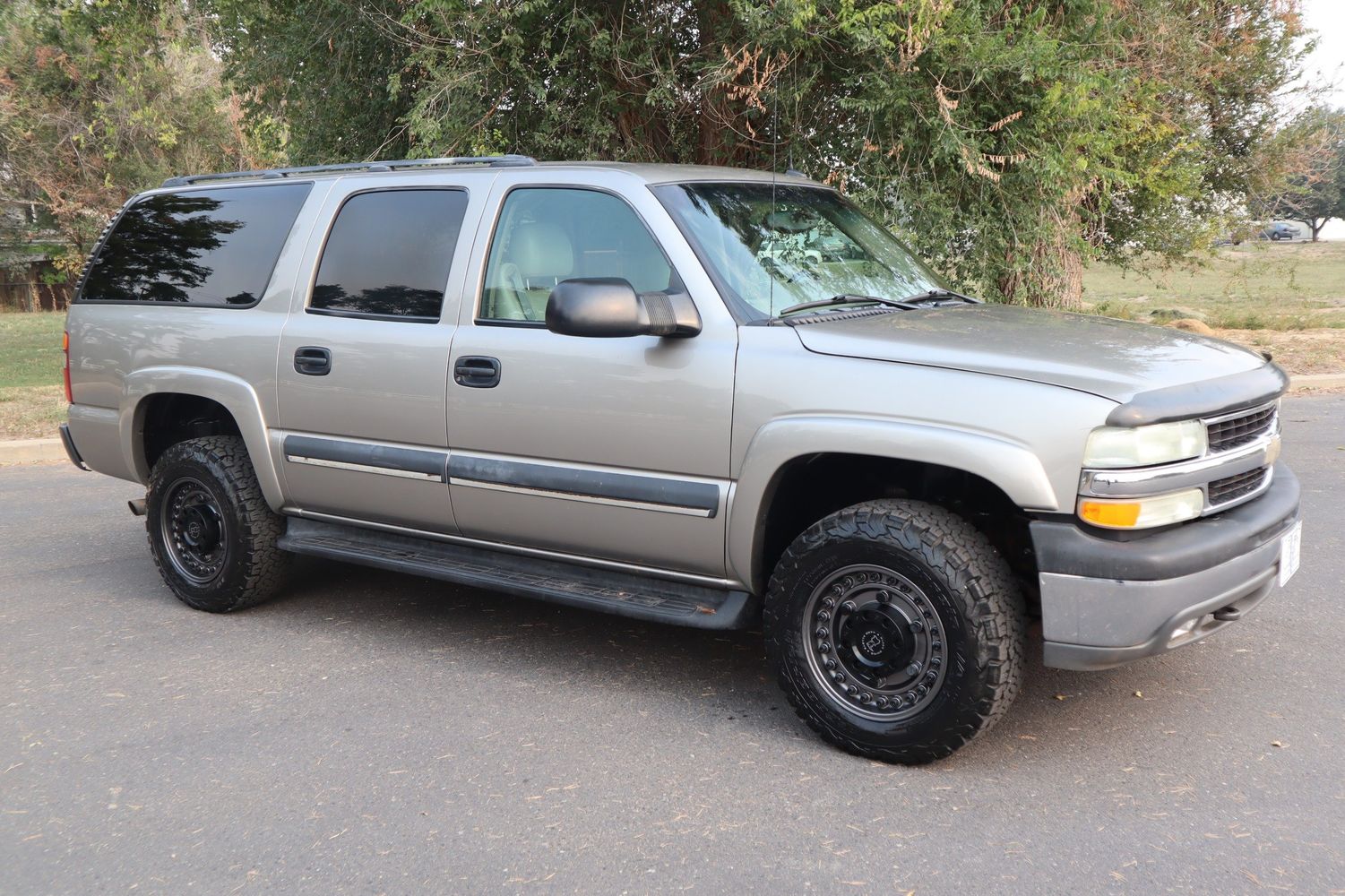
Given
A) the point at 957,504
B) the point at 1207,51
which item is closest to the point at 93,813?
the point at 957,504

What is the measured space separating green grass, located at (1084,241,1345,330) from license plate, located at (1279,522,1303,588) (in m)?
9.87

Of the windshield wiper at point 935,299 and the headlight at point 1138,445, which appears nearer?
the headlight at point 1138,445

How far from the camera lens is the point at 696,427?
4.11 metres

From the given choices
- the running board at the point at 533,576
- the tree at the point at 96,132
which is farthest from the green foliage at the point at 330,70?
the tree at the point at 96,132

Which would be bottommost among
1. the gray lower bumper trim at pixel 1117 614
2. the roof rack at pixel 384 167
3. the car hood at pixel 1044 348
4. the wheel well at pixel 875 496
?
the gray lower bumper trim at pixel 1117 614

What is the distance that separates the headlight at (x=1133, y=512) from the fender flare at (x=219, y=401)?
3.43m

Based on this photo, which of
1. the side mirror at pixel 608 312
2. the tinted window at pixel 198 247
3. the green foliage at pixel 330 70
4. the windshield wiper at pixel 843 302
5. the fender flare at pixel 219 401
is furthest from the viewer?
the green foliage at pixel 330 70

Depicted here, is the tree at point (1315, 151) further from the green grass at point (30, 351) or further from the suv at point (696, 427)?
the green grass at point (30, 351)

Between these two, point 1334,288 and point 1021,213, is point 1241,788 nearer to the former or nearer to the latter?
point 1021,213

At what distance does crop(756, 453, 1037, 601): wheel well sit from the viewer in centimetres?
401

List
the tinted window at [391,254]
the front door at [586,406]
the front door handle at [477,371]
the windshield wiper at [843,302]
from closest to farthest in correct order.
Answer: the front door at [586,406]
the windshield wiper at [843,302]
the front door handle at [477,371]
the tinted window at [391,254]

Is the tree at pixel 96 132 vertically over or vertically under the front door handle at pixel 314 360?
over

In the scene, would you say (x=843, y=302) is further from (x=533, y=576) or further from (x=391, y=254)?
(x=391, y=254)

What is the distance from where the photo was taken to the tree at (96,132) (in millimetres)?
25672
